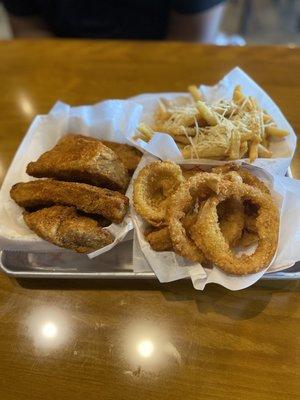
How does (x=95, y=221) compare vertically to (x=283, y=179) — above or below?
below

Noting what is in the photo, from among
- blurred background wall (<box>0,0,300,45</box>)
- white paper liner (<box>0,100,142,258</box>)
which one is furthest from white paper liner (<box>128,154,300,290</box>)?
blurred background wall (<box>0,0,300,45</box>)

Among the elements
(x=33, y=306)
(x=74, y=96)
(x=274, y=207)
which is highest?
(x=274, y=207)

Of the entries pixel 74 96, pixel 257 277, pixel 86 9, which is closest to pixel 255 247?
pixel 257 277

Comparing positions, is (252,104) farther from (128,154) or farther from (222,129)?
(128,154)

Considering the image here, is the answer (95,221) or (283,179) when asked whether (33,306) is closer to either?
(95,221)

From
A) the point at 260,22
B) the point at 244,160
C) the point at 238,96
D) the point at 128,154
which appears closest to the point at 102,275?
the point at 128,154

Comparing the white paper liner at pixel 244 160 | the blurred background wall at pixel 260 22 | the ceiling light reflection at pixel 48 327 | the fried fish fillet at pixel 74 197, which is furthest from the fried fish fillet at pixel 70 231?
the blurred background wall at pixel 260 22
